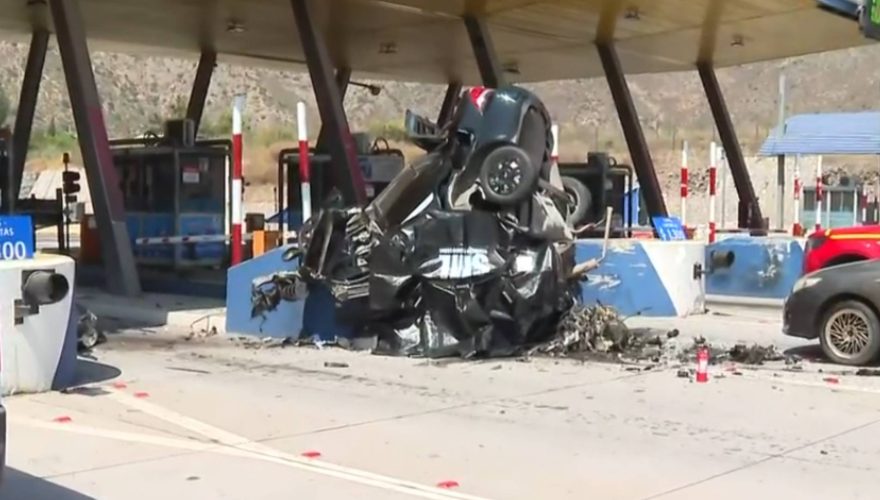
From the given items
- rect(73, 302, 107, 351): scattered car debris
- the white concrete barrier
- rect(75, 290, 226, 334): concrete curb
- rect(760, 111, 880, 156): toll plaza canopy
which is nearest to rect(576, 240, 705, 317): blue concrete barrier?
rect(75, 290, 226, 334): concrete curb

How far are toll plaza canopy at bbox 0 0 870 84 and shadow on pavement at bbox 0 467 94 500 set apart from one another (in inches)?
649

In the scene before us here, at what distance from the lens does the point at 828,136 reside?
35.8 m

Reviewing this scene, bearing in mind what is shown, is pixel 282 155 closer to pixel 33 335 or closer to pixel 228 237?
pixel 228 237

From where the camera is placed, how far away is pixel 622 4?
24062 millimetres

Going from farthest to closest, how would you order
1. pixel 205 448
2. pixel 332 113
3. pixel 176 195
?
pixel 176 195, pixel 332 113, pixel 205 448

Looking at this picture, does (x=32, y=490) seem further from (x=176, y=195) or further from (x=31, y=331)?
(x=176, y=195)

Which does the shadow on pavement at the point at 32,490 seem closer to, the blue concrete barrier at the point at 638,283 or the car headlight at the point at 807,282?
the blue concrete barrier at the point at 638,283

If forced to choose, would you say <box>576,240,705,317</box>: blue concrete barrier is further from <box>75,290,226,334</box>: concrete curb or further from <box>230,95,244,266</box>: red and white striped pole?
<box>75,290,226,334</box>: concrete curb

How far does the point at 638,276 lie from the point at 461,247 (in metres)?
4.19

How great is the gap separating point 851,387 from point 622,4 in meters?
14.6

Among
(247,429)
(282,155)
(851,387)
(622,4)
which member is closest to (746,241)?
(622,4)

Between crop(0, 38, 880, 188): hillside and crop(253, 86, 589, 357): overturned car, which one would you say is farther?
crop(0, 38, 880, 188): hillside

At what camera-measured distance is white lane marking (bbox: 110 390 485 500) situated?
6.91m

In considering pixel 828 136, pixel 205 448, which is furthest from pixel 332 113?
pixel 828 136
